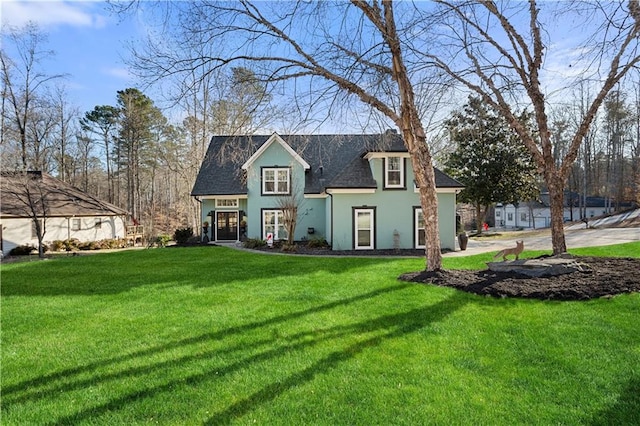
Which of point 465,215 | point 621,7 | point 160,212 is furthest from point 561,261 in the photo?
point 465,215

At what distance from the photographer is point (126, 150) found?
114 ft

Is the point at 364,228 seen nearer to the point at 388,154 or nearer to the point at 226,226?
the point at 388,154

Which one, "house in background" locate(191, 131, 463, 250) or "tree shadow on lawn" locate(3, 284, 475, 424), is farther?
"house in background" locate(191, 131, 463, 250)

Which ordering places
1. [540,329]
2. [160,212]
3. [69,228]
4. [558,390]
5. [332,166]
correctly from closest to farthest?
[558,390] → [540,329] → [332,166] → [69,228] → [160,212]

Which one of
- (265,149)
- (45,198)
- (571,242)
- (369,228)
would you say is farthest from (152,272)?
(45,198)

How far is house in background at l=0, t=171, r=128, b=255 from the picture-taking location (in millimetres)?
21602

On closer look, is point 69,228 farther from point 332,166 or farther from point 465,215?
point 465,215

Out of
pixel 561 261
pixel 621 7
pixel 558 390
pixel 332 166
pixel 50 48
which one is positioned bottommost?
pixel 558 390

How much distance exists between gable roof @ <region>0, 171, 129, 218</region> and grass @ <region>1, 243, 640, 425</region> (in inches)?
672

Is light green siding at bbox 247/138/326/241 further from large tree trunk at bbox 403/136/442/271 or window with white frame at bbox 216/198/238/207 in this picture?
large tree trunk at bbox 403/136/442/271

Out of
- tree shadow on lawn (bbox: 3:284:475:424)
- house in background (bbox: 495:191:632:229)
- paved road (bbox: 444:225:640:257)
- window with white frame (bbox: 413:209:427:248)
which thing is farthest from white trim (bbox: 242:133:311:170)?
house in background (bbox: 495:191:632:229)

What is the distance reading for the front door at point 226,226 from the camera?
2244 centimetres

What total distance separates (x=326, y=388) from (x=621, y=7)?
1023 centimetres

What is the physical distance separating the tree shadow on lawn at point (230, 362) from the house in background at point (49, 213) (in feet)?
66.2
